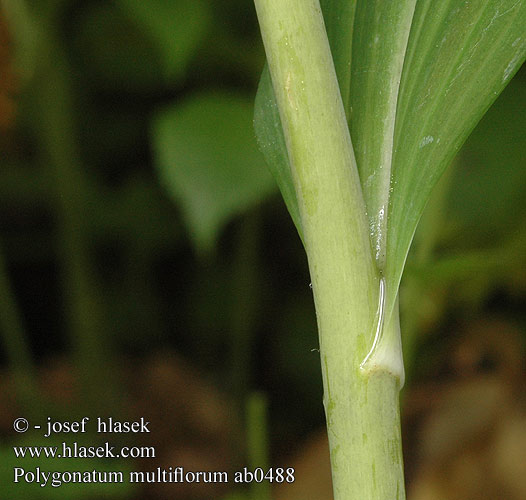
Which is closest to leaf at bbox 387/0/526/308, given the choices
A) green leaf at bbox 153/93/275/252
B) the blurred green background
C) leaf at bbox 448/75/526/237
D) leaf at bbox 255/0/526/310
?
leaf at bbox 255/0/526/310

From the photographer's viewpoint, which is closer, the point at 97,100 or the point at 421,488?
the point at 421,488

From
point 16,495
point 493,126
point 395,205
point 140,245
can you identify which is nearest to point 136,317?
point 140,245

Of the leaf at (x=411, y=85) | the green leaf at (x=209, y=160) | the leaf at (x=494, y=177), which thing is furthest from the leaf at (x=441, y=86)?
the leaf at (x=494, y=177)

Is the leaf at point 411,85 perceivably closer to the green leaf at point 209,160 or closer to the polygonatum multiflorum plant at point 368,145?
the polygonatum multiflorum plant at point 368,145

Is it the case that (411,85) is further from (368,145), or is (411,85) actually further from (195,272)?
(195,272)

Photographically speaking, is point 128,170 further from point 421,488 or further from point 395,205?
point 395,205
